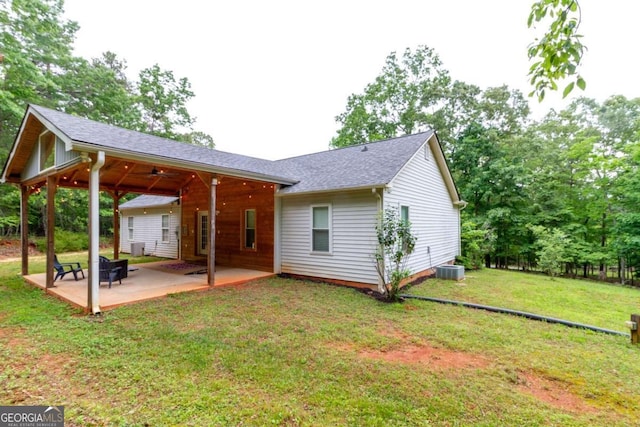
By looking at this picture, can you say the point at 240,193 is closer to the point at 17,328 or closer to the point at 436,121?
the point at 17,328

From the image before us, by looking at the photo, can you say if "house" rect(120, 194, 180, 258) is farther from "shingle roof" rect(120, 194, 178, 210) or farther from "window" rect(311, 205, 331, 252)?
"window" rect(311, 205, 331, 252)

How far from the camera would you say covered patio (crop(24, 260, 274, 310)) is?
591 cm

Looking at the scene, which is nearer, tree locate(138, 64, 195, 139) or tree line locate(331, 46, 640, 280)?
tree line locate(331, 46, 640, 280)

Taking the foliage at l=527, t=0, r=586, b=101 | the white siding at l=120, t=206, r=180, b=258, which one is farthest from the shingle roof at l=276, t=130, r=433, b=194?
the white siding at l=120, t=206, r=180, b=258

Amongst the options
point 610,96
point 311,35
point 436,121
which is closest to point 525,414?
point 311,35

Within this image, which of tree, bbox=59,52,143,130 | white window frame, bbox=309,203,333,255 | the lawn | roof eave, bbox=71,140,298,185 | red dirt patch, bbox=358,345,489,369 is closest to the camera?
Result: the lawn

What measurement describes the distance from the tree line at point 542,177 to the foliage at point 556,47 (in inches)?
445

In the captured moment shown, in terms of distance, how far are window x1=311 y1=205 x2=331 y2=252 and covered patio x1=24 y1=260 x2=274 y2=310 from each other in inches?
74.8

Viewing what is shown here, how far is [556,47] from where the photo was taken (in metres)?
2.24

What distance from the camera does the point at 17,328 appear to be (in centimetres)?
454

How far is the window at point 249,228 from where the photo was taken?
974 centimetres

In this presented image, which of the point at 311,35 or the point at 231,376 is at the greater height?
the point at 311,35

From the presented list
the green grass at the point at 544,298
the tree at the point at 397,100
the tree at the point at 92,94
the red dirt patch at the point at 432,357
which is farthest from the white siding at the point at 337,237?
the tree at the point at 92,94

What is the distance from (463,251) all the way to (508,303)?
24.3 feet
